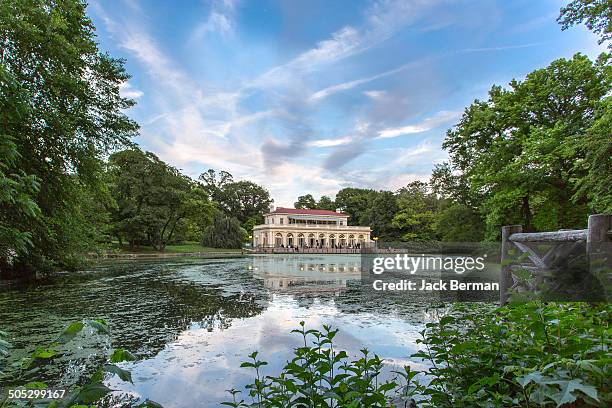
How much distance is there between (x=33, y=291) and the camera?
26.5 ft

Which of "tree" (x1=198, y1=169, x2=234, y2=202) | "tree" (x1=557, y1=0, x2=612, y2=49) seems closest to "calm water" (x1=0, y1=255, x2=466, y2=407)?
"tree" (x1=557, y1=0, x2=612, y2=49)

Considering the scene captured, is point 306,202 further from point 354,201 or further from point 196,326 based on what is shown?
point 196,326

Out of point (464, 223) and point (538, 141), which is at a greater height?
point (538, 141)

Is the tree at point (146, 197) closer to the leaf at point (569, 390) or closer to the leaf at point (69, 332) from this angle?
the leaf at point (69, 332)

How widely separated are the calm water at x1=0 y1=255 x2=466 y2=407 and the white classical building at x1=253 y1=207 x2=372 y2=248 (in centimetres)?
3894

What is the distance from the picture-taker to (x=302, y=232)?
4900 centimetres

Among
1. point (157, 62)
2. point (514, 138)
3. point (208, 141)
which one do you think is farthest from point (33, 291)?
point (514, 138)

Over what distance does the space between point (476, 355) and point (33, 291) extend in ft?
31.7

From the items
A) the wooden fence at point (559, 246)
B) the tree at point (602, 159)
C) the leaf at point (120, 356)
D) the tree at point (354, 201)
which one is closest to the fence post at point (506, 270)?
the wooden fence at point (559, 246)

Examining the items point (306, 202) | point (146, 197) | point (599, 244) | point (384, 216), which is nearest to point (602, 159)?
point (599, 244)

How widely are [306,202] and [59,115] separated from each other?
61283mm

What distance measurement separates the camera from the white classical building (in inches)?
1881

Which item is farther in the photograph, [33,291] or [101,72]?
[101,72]

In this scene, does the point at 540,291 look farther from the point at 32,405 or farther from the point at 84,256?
the point at 84,256
